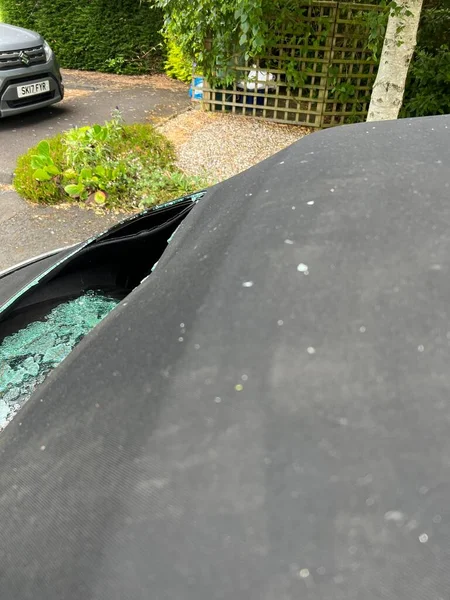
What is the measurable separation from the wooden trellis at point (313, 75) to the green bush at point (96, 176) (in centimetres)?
324

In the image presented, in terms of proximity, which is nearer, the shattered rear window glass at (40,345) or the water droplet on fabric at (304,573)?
the water droplet on fabric at (304,573)

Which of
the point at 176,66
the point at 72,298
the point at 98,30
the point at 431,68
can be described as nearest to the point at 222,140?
the point at 431,68

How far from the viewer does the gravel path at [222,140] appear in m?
6.70

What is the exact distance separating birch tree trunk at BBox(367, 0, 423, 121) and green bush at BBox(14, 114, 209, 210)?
2010 mm

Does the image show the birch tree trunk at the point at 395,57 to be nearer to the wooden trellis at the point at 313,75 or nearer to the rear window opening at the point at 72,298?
the wooden trellis at the point at 313,75

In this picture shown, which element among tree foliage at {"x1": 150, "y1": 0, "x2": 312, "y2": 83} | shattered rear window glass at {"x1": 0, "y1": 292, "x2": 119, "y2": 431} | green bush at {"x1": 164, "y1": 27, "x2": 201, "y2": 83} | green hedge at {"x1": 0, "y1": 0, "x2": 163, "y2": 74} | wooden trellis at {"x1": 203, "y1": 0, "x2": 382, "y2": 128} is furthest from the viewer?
green hedge at {"x1": 0, "y1": 0, "x2": 163, "y2": 74}

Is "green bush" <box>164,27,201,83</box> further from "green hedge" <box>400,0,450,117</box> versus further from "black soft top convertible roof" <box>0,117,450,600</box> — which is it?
"black soft top convertible roof" <box>0,117,450,600</box>

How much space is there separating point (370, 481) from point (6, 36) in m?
8.27

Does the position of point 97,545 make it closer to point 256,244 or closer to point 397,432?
point 397,432

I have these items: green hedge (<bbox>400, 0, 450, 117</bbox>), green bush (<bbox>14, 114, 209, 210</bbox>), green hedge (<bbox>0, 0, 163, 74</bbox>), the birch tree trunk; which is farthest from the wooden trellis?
green hedge (<bbox>0, 0, 163, 74</bbox>)

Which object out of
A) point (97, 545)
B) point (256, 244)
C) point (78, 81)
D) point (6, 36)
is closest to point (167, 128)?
point (6, 36)

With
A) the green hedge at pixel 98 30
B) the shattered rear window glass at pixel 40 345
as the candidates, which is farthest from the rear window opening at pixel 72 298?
the green hedge at pixel 98 30

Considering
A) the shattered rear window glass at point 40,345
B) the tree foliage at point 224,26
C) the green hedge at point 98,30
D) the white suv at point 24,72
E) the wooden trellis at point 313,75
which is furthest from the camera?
the green hedge at point 98,30

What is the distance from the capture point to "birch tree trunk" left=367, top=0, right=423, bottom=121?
450 centimetres
